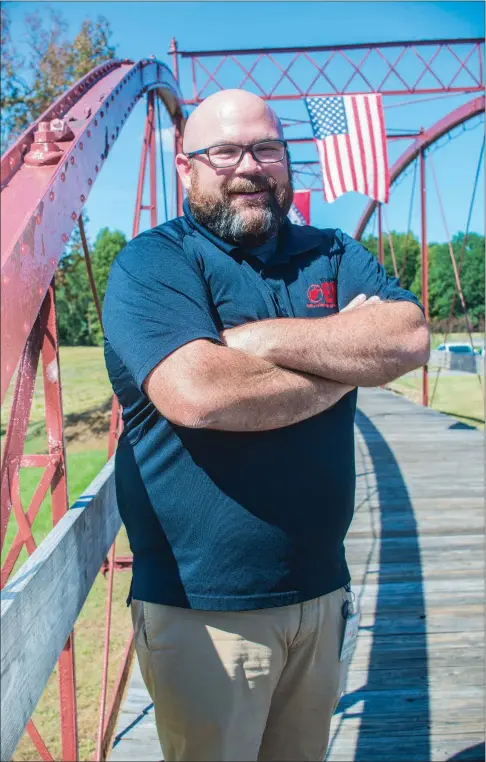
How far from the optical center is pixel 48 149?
6.58 feet

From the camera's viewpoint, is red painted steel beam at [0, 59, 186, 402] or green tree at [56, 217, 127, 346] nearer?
red painted steel beam at [0, 59, 186, 402]

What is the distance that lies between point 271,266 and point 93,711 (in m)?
6.09

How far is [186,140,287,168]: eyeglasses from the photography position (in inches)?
70.8

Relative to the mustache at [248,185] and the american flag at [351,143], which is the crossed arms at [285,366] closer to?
the mustache at [248,185]

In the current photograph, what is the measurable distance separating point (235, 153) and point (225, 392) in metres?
0.61

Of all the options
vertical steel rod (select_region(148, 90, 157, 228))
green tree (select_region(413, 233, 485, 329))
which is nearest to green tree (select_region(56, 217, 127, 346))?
vertical steel rod (select_region(148, 90, 157, 228))

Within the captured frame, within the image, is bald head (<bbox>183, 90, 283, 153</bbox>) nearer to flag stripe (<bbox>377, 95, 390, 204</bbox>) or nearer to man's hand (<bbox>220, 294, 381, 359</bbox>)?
man's hand (<bbox>220, 294, 381, 359</bbox>)

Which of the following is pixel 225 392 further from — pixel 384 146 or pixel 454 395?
pixel 454 395

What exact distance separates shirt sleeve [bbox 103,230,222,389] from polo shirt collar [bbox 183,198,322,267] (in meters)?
0.08

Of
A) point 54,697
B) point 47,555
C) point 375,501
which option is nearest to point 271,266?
point 47,555

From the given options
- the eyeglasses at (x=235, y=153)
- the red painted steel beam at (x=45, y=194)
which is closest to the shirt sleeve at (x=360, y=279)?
the eyeglasses at (x=235, y=153)

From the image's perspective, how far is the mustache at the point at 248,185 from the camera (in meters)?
1.79

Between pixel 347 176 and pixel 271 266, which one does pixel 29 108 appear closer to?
pixel 347 176

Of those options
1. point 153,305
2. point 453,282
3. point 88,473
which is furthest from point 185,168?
point 453,282
